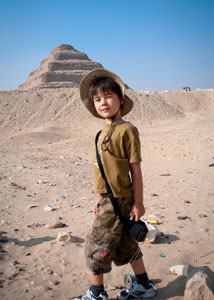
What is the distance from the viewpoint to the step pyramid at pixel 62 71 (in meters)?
51.8

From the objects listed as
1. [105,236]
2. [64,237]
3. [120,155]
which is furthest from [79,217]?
[120,155]

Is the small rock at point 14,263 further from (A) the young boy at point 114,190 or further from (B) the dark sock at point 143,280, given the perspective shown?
(B) the dark sock at point 143,280

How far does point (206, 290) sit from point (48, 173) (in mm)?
4721

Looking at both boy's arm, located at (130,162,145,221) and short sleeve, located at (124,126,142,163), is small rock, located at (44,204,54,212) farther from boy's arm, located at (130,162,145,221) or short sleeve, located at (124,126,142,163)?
short sleeve, located at (124,126,142,163)

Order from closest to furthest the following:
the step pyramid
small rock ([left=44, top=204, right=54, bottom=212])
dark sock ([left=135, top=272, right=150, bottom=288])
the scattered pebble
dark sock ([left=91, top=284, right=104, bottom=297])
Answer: dark sock ([left=91, top=284, right=104, bottom=297])
dark sock ([left=135, top=272, right=150, bottom=288])
the scattered pebble
small rock ([left=44, top=204, right=54, bottom=212])
the step pyramid

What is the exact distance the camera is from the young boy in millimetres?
1815

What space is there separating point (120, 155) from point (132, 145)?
0.12 metres

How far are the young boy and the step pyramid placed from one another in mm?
47074

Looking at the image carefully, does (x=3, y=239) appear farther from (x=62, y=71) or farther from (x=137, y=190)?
(x=62, y=71)

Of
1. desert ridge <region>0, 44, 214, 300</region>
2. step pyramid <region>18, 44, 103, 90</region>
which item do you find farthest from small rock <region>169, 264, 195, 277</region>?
step pyramid <region>18, 44, 103, 90</region>

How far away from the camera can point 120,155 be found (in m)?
1.83

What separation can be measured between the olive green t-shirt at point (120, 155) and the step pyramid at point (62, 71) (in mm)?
47239

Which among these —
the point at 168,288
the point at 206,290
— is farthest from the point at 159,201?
the point at 206,290

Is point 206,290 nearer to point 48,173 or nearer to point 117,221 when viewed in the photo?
point 117,221
